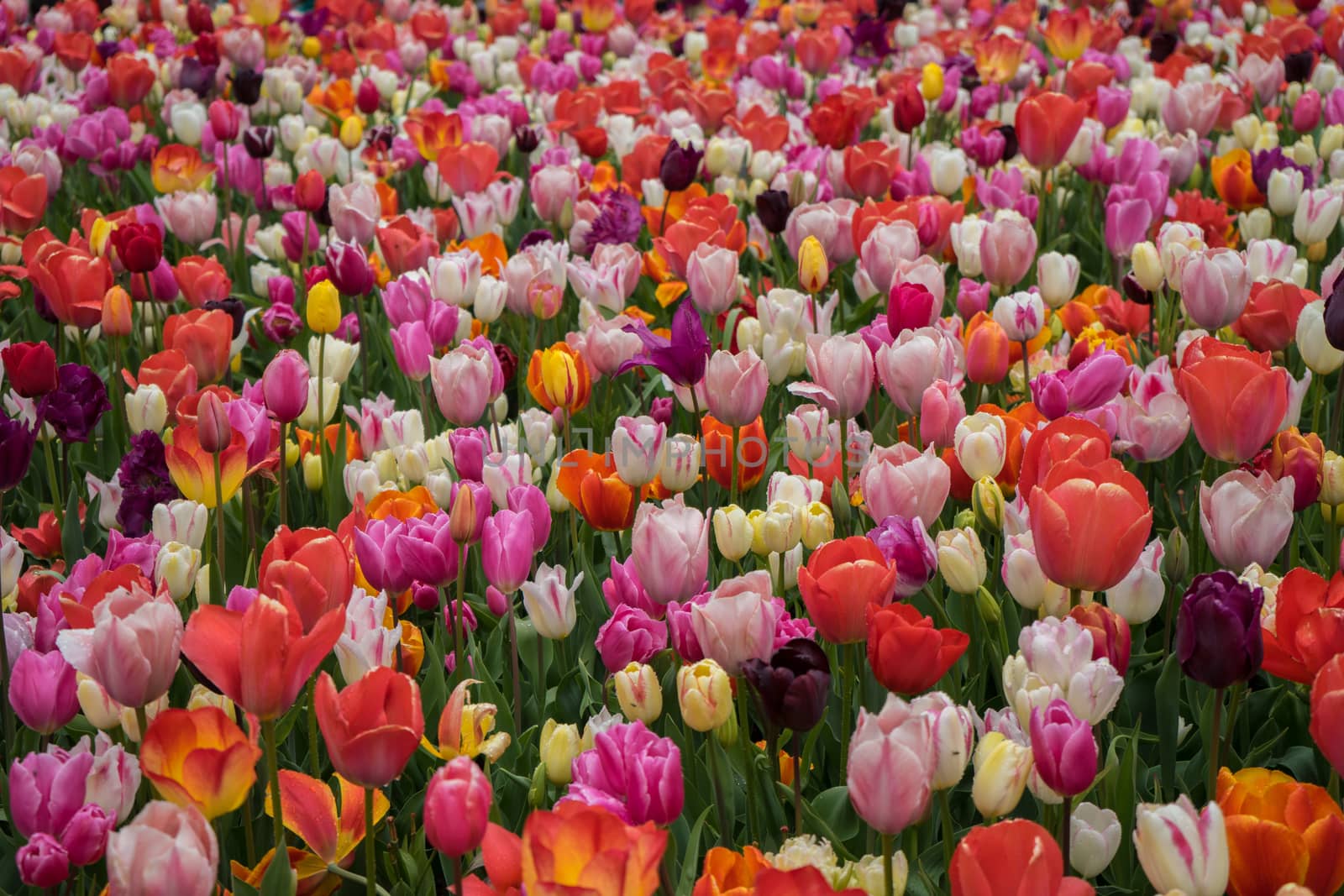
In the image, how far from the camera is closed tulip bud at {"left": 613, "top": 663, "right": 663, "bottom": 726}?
161 cm

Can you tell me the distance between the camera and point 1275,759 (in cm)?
180

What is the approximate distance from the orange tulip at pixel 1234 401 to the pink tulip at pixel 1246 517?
5.1 inches

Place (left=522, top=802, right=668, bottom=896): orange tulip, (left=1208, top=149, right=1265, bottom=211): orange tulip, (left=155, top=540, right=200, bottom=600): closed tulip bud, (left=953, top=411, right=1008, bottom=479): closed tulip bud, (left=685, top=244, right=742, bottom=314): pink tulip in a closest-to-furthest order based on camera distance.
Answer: (left=522, top=802, right=668, bottom=896): orange tulip → (left=155, top=540, right=200, bottom=600): closed tulip bud → (left=953, top=411, right=1008, bottom=479): closed tulip bud → (left=685, top=244, right=742, bottom=314): pink tulip → (left=1208, top=149, right=1265, bottom=211): orange tulip

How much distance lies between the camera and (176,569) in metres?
1.83

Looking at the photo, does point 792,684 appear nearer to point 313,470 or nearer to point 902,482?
point 902,482

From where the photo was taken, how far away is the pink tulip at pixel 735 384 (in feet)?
7.03

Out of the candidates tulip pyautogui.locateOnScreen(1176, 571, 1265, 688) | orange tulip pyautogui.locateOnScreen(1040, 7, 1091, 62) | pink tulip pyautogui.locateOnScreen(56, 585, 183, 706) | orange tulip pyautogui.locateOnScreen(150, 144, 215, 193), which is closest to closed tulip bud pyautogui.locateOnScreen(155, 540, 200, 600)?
pink tulip pyautogui.locateOnScreen(56, 585, 183, 706)

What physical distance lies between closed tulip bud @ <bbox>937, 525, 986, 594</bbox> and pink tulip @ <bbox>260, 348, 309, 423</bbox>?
3.60 feet

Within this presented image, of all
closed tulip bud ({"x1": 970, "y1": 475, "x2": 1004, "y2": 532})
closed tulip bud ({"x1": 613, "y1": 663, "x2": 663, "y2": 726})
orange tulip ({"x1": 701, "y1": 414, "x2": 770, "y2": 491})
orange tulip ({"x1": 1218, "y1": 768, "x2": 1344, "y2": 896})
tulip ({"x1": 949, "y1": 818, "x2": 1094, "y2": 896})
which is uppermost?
tulip ({"x1": 949, "y1": 818, "x2": 1094, "y2": 896})

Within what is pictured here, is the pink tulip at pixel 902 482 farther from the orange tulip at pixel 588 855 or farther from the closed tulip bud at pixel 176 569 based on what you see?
the closed tulip bud at pixel 176 569

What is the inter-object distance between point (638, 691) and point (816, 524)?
0.42 metres

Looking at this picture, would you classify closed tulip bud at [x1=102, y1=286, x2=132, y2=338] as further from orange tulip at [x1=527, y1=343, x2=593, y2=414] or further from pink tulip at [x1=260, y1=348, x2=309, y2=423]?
orange tulip at [x1=527, y1=343, x2=593, y2=414]

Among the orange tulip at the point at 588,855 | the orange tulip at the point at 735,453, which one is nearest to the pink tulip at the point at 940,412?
the orange tulip at the point at 735,453

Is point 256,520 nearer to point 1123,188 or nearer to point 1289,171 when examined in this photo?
point 1123,188
